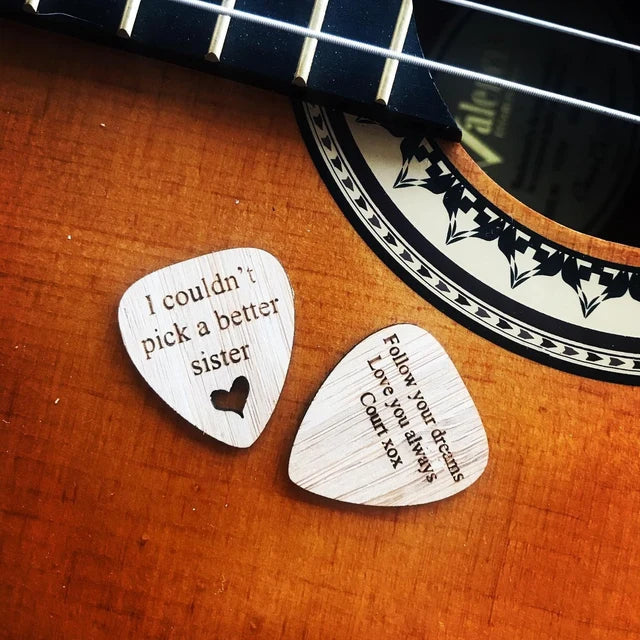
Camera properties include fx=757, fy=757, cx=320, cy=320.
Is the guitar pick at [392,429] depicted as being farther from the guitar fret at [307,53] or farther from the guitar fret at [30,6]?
the guitar fret at [30,6]

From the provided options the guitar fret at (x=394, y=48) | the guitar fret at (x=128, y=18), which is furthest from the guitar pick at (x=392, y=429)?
the guitar fret at (x=128, y=18)

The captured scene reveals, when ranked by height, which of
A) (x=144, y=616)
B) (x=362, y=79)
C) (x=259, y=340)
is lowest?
(x=144, y=616)

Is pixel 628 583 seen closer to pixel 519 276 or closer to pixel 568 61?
pixel 519 276

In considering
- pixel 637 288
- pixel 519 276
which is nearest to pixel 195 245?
pixel 519 276

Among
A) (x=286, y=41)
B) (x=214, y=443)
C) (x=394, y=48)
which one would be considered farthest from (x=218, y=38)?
(x=214, y=443)

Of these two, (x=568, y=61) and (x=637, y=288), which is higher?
(x=568, y=61)

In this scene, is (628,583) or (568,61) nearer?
(628,583)

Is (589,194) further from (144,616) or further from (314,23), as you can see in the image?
(144,616)
